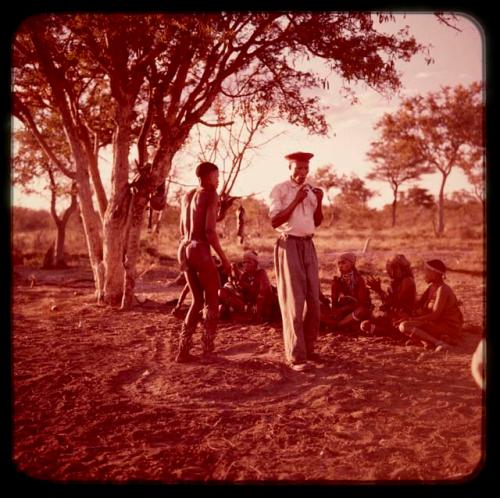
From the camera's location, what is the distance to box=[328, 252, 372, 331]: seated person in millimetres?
5980

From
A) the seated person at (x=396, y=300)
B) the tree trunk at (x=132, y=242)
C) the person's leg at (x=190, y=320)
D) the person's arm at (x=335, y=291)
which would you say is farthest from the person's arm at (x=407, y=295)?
the tree trunk at (x=132, y=242)

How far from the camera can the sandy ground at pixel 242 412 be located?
9.21 ft

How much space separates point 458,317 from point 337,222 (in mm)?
40501

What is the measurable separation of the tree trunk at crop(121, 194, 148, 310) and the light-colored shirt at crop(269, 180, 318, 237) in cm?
340

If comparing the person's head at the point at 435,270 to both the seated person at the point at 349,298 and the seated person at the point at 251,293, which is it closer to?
the seated person at the point at 349,298

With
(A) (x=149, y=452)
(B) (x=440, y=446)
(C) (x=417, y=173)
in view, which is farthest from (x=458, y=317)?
(C) (x=417, y=173)

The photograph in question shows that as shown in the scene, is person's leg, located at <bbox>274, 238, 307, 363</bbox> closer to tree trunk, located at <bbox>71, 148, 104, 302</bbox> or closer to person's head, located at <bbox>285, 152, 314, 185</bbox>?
person's head, located at <bbox>285, 152, 314, 185</bbox>

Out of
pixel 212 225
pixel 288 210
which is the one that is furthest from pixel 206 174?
pixel 288 210

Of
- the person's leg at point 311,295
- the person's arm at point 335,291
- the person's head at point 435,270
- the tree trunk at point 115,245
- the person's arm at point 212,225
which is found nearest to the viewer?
the person's arm at point 212,225

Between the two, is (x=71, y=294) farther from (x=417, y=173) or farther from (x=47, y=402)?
(x=417, y=173)

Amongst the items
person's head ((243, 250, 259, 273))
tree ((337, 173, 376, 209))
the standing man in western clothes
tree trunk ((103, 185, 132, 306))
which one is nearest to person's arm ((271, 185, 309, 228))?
the standing man in western clothes

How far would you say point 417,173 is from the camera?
3794 centimetres

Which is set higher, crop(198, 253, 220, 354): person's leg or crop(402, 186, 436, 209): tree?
crop(402, 186, 436, 209): tree

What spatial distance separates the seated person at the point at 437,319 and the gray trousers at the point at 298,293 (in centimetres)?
124
